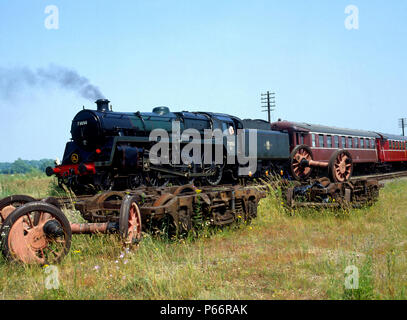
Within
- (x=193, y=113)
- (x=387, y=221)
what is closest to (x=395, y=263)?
(x=387, y=221)

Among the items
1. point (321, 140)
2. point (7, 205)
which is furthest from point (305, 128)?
point (7, 205)

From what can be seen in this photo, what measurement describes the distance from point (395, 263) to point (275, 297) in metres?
1.70

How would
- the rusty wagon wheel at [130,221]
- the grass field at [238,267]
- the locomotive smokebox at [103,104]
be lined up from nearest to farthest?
the grass field at [238,267], the rusty wagon wheel at [130,221], the locomotive smokebox at [103,104]

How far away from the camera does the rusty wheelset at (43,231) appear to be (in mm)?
4043

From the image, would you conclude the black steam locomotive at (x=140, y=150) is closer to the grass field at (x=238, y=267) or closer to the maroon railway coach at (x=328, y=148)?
the maroon railway coach at (x=328, y=148)

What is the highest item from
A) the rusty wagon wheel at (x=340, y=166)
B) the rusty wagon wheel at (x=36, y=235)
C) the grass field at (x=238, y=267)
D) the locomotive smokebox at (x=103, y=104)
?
the locomotive smokebox at (x=103, y=104)

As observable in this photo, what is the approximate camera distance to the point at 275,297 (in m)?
3.53

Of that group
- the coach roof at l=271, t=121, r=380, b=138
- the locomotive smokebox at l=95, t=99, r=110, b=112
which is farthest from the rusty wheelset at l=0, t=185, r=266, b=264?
the coach roof at l=271, t=121, r=380, b=138

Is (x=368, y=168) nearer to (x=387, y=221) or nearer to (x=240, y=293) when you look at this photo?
(x=387, y=221)

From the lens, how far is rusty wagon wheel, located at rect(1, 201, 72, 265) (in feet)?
13.2

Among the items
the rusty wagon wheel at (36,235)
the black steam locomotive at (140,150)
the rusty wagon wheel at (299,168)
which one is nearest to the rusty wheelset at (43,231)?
the rusty wagon wheel at (36,235)

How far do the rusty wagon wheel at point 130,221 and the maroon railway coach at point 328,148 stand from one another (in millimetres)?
7322
